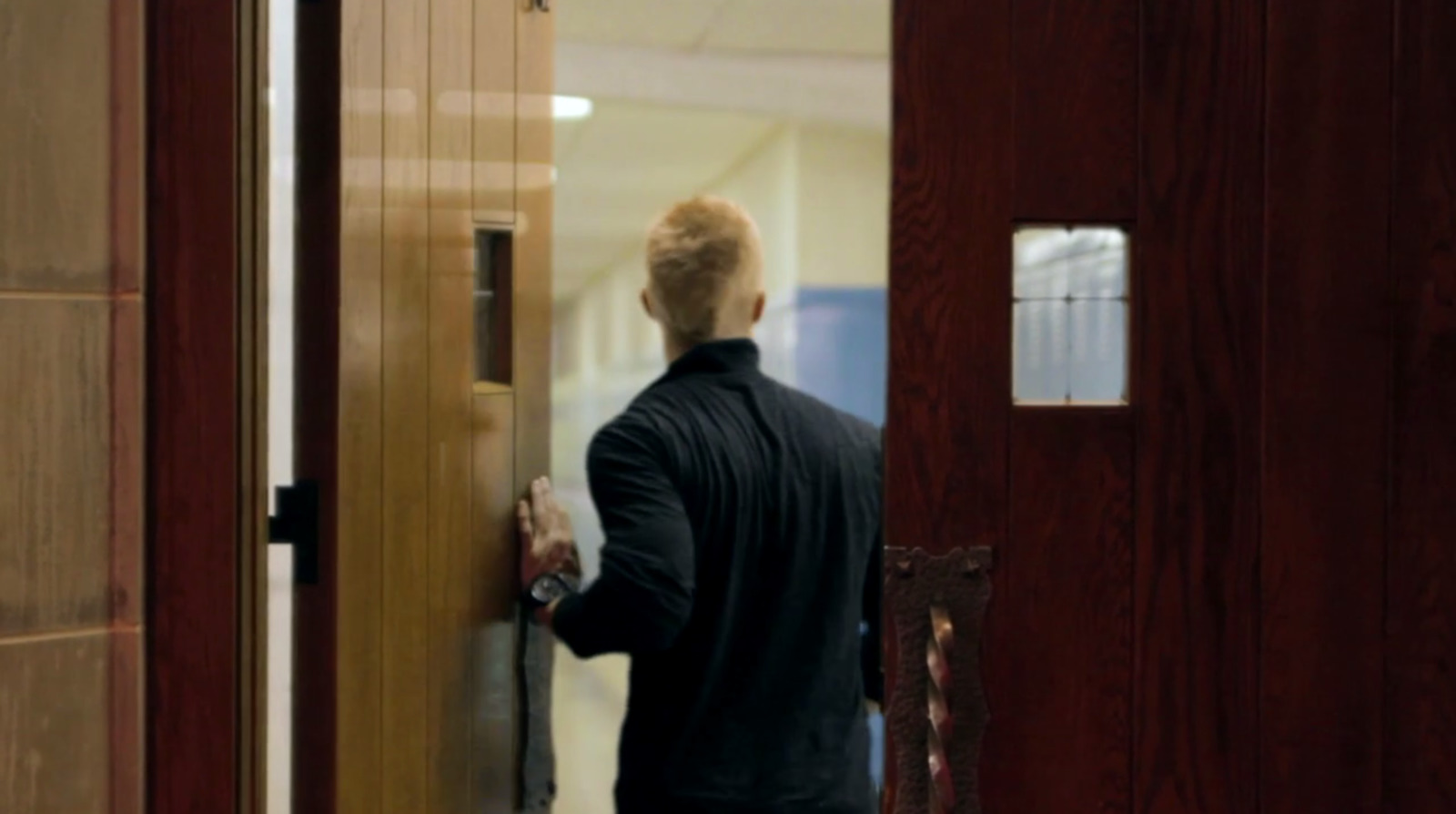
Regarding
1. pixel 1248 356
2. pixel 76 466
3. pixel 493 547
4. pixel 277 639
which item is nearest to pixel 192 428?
pixel 76 466

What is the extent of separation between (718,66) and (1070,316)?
13.4ft

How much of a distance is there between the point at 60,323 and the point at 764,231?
217 inches

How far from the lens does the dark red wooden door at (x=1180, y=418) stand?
1404 millimetres

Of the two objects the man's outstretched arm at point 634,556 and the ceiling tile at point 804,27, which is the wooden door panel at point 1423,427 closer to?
the man's outstretched arm at point 634,556

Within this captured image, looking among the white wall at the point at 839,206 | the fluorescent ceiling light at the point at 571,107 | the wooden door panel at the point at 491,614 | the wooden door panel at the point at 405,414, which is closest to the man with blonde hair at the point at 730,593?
the wooden door panel at the point at 491,614

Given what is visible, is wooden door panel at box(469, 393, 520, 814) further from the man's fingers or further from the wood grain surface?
the wood grain surface

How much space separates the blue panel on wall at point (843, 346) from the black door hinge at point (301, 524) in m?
4.62

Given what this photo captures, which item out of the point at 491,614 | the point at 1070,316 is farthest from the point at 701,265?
the point at 1070,316

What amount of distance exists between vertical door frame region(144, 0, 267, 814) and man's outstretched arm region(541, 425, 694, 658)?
61 cm

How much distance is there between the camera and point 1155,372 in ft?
4.66

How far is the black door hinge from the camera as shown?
1.77 meters

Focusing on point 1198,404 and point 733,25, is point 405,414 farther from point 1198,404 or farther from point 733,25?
point 733,25

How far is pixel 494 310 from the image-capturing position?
90.7 inches

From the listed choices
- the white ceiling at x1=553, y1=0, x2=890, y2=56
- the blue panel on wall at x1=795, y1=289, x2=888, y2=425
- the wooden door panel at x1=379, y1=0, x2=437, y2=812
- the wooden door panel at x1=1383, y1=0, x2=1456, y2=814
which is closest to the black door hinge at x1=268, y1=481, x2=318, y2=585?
the wooden door panel at x1=379, y1=0, x2=437, y2=812
